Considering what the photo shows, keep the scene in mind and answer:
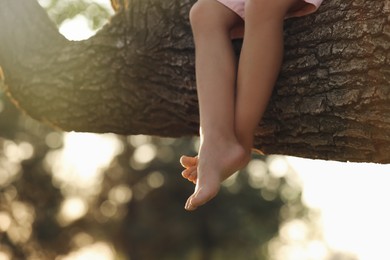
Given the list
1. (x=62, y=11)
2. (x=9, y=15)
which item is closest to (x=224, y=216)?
(x=62, y=11)

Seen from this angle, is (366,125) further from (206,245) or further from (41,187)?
(41,187)

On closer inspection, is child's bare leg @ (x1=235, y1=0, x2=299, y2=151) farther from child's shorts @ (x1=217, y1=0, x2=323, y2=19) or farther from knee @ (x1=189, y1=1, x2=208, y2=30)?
knee @ (x1=189, y1=1, x2=208, y2=30)

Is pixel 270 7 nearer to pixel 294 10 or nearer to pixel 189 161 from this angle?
pixel 294 10

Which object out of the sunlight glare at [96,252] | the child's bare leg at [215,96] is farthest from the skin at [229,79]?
the sunlight glare at [96,252]

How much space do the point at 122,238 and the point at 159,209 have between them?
114 cm

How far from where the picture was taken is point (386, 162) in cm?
320

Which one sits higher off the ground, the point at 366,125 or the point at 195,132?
the point at 366,125

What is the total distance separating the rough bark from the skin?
88 millimetres

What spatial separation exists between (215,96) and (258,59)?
0.23 meters

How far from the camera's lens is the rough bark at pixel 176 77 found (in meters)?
3.14

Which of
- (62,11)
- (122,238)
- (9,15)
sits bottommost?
(122,238)

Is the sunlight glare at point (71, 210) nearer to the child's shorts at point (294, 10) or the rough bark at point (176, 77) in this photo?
the rough bark at point (176, 77)

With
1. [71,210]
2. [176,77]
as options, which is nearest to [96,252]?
[71,210]

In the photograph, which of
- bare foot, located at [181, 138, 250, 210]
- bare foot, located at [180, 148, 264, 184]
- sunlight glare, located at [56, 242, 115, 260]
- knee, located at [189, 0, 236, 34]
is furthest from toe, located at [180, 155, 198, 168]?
sunlight glare, located at [56, 242, 115, 260]
